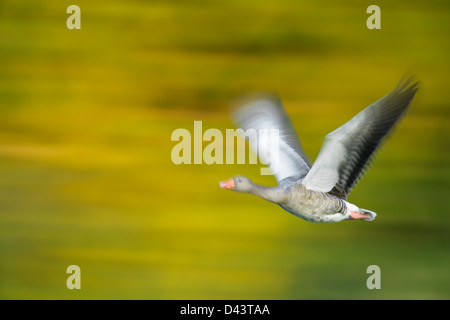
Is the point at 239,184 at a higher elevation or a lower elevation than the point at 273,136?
lower

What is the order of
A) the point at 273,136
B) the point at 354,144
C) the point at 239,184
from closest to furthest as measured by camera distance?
the point at 354,144 → the point at 239,184 → the point at 273,136

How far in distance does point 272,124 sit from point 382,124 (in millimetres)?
495

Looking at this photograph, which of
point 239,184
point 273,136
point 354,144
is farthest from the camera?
point 273,136

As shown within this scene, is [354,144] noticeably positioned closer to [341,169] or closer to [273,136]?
[341,169]

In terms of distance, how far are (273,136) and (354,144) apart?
15.0 inches

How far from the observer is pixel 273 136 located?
7.22 feet

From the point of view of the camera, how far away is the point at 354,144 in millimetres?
1896

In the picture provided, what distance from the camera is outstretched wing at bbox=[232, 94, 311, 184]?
81.5 inches

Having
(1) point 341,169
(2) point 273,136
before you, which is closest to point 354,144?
(1) point 341,169

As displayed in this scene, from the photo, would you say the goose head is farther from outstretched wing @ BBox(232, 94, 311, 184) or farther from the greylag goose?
outstretched wing @ BBox(232, 94, 311, 184)

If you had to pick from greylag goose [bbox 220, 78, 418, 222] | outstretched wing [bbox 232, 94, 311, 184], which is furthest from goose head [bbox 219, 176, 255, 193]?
outstretched wing [bbox 232, 94, 311, 184]

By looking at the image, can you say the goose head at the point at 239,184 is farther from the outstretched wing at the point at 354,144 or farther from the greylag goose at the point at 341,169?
the outstretched wing at the point at 354,144

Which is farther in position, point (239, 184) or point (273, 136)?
point (273, 136)

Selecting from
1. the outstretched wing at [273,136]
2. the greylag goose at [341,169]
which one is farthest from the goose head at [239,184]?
the outstretched wing at [273,136]
